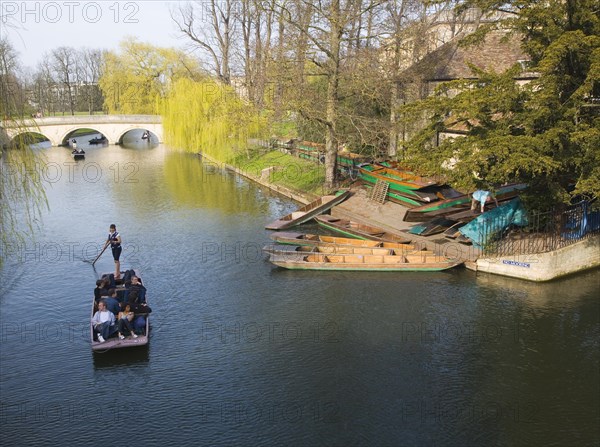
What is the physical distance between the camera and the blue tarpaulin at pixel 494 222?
2292 centimetres

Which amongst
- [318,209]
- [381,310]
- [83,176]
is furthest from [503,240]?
[83,176]

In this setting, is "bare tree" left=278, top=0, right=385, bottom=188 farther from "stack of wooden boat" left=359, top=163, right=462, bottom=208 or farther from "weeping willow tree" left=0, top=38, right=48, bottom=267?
"weeping willow tree" left=0, top=38, right=48, bottom=267

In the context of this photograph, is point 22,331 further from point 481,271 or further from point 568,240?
point 568,240

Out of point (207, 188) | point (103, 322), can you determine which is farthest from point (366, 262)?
point (207, 188)

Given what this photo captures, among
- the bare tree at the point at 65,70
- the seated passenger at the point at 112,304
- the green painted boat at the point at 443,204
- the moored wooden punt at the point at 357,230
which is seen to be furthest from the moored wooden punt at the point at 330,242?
the bare tree at the point at 65,70

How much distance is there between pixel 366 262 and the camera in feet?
72.5

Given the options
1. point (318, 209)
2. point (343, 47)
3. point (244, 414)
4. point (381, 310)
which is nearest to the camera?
point (244, 414)

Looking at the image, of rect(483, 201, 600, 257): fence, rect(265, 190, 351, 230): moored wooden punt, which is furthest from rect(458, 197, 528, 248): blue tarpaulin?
rect(265, 190, 351, 230): moored wooden punt

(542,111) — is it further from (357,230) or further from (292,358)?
(292,358)

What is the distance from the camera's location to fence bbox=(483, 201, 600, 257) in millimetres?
21844

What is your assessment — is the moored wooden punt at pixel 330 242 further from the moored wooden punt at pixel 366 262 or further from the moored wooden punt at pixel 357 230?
the moored wooden punt at pixel 366 262

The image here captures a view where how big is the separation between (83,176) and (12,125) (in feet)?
111

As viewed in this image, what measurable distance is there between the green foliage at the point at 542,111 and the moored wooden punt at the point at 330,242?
153 inches

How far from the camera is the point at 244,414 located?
1325cm
